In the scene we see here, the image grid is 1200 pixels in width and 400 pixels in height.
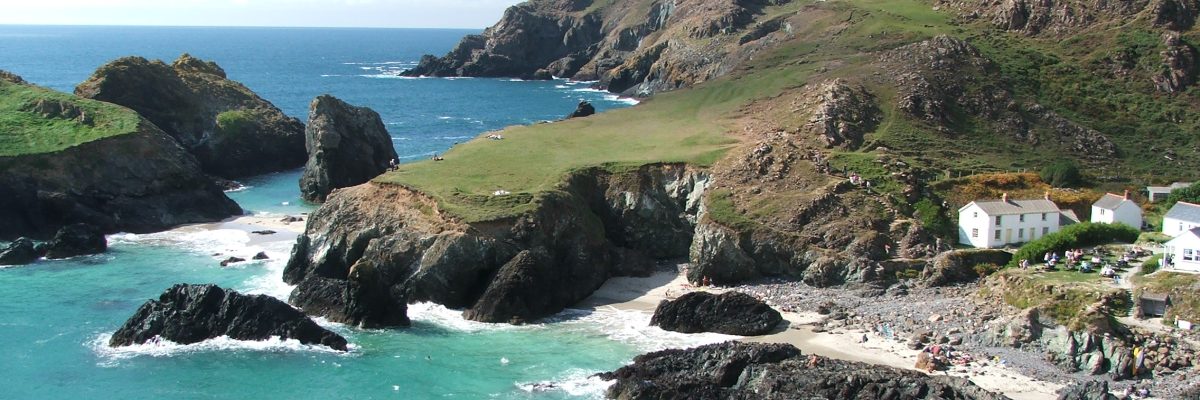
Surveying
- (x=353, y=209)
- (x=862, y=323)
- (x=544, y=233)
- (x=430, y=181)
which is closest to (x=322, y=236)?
(x=353, y=209)

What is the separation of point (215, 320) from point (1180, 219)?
48.5 meters

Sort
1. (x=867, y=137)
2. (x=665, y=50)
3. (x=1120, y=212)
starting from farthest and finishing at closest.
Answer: (x=665, y=50)
(x=867, y=137)
(x=1120, y=212)

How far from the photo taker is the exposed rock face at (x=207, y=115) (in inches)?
3716

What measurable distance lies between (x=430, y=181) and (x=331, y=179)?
21.8 meters

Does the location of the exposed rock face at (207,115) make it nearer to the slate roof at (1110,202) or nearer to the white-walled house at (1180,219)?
the slate roof at (1110,202)

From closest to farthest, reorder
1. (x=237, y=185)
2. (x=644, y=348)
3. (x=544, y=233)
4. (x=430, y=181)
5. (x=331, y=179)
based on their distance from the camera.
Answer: (x=644, y=348), (x=544, y=233), (x=430, y=181), (x=331, y=179), (x=237, y=185)

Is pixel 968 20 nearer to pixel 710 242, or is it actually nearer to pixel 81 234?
pixel 710 242

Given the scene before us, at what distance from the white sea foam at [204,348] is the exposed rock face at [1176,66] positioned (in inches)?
2551

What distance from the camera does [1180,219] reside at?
2172 inches

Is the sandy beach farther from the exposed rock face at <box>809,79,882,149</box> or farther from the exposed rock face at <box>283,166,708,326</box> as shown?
the exposed rock face at <box>809,79,882,149</box>

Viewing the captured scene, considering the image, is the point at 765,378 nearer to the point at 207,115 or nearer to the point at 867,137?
the point at 867,137

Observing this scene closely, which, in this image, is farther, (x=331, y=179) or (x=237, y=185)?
(x=237, y=185)

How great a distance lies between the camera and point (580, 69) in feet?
618

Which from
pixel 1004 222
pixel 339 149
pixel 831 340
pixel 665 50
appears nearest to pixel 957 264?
pixel 1004 222
